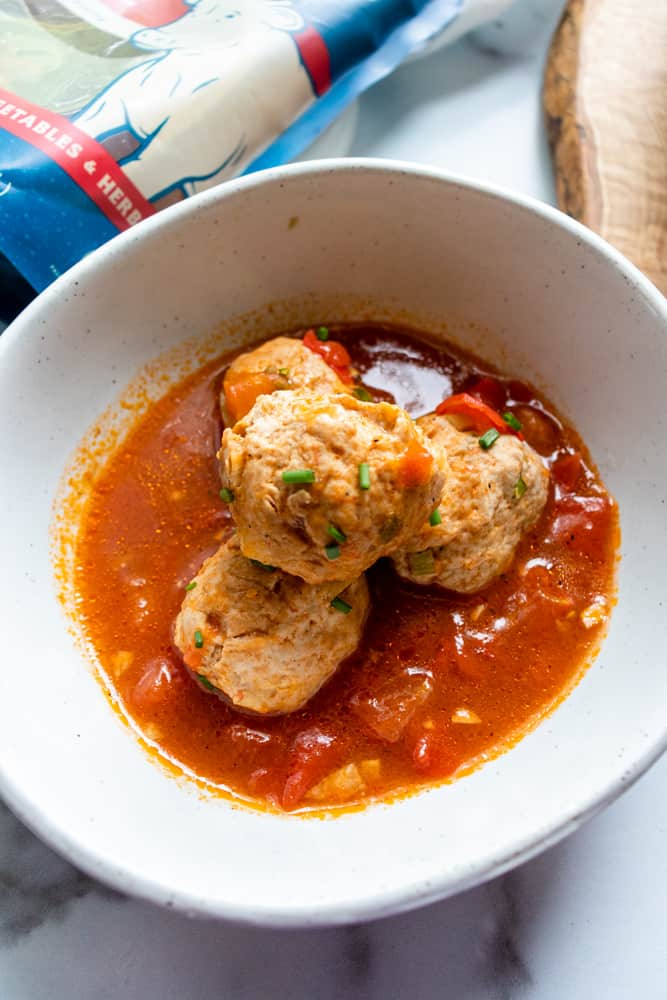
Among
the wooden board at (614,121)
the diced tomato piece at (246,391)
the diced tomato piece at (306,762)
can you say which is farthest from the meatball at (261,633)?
the wooden board at (614,121)

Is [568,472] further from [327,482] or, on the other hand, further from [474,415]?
[327,482]

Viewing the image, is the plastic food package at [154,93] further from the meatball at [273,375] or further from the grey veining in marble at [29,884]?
the grey veining in marble at [29,884]

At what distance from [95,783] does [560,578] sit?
171cm

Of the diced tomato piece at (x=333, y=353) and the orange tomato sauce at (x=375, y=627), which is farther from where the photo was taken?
the diced tomato piece at (x=333, y=353)

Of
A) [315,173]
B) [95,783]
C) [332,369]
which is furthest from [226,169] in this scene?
[95,783]

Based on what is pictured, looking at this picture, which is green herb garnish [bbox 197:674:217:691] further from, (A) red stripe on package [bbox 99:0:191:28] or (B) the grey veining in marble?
(A) red stripe on package [bbox 99:0:191:28]

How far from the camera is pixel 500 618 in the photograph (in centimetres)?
326

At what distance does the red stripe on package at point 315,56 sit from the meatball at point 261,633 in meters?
2.23

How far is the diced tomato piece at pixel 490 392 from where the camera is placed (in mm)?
3627

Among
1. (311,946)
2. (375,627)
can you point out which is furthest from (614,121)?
(311,946)

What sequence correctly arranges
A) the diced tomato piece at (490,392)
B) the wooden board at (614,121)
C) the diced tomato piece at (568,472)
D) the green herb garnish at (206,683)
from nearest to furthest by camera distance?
the green herb garnish at (206,683) → the diced tomato piece at (568,472) → the diced tomato piece at (490,392) → the wooden board at (614,121)

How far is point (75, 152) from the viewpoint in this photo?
3.65 meters

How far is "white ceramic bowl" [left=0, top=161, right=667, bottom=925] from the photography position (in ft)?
8.39

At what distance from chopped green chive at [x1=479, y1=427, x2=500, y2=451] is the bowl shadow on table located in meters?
1.41
